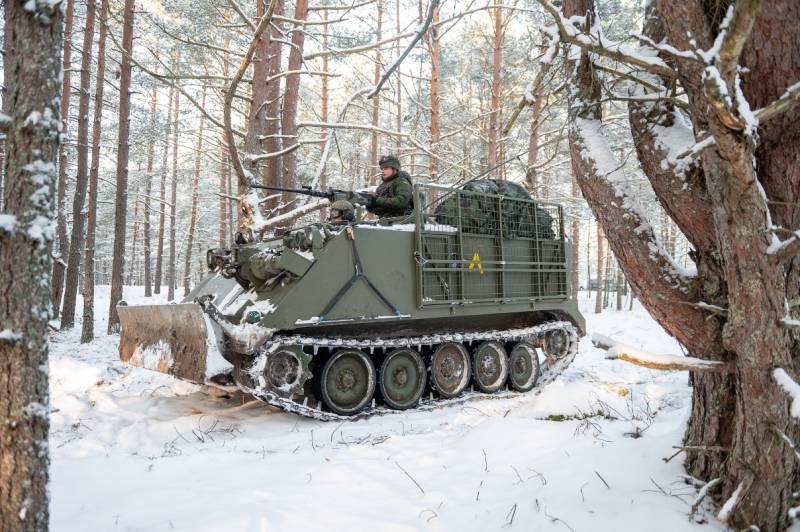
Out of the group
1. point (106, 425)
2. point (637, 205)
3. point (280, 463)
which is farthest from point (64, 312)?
point (637, 205)

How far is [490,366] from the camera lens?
791 centimetres

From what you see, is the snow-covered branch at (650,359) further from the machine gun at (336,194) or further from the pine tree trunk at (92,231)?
the pine tree trunk at (92,231)

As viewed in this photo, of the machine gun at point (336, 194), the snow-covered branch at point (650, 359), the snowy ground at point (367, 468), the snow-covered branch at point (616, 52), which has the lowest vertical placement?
the snowy ground at point (367, 468)

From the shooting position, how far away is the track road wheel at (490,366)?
25.1ft

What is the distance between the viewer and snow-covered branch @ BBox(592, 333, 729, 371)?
254cm

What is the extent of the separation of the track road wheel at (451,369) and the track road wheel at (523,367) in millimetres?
858

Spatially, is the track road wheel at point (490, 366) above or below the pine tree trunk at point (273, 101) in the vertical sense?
below

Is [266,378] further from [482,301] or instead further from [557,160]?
[557,160]

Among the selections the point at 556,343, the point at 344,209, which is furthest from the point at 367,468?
the point at 556,343

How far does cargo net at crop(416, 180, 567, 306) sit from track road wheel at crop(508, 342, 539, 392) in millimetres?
784

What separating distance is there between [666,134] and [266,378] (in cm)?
437

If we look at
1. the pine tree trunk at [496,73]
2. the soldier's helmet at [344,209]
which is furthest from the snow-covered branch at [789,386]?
the pine tree trunk at [496,73]

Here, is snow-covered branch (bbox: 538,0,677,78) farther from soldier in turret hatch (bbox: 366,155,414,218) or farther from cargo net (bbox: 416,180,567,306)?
soldier in turret hatch (bbox: 366,155,414,218)

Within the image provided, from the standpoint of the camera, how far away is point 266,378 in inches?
230
